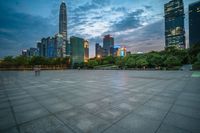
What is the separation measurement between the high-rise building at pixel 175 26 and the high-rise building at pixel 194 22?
12.1 m

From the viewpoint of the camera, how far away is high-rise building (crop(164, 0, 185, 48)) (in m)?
176

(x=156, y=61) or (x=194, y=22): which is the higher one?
(x=194, y=22)

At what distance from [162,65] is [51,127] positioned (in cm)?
4896

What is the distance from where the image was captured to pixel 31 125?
3230 millimetres

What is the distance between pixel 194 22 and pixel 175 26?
24196mm

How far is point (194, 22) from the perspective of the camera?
176 m

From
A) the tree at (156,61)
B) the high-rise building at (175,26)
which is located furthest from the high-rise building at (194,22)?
the tree at (156,61)

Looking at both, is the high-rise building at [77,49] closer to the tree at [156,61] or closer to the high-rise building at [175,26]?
the tree at [156,61]

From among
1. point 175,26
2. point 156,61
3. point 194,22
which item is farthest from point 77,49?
point 194,22

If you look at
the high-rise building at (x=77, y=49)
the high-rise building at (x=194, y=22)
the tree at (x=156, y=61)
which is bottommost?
the tree at (x=156, y=61)

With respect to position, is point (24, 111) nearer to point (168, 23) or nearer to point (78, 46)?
point (78, 46)

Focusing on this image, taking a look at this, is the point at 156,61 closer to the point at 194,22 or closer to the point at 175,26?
the point at 194,22

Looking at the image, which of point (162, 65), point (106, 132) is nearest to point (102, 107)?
point (106, 132)

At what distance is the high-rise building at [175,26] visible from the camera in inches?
6919
